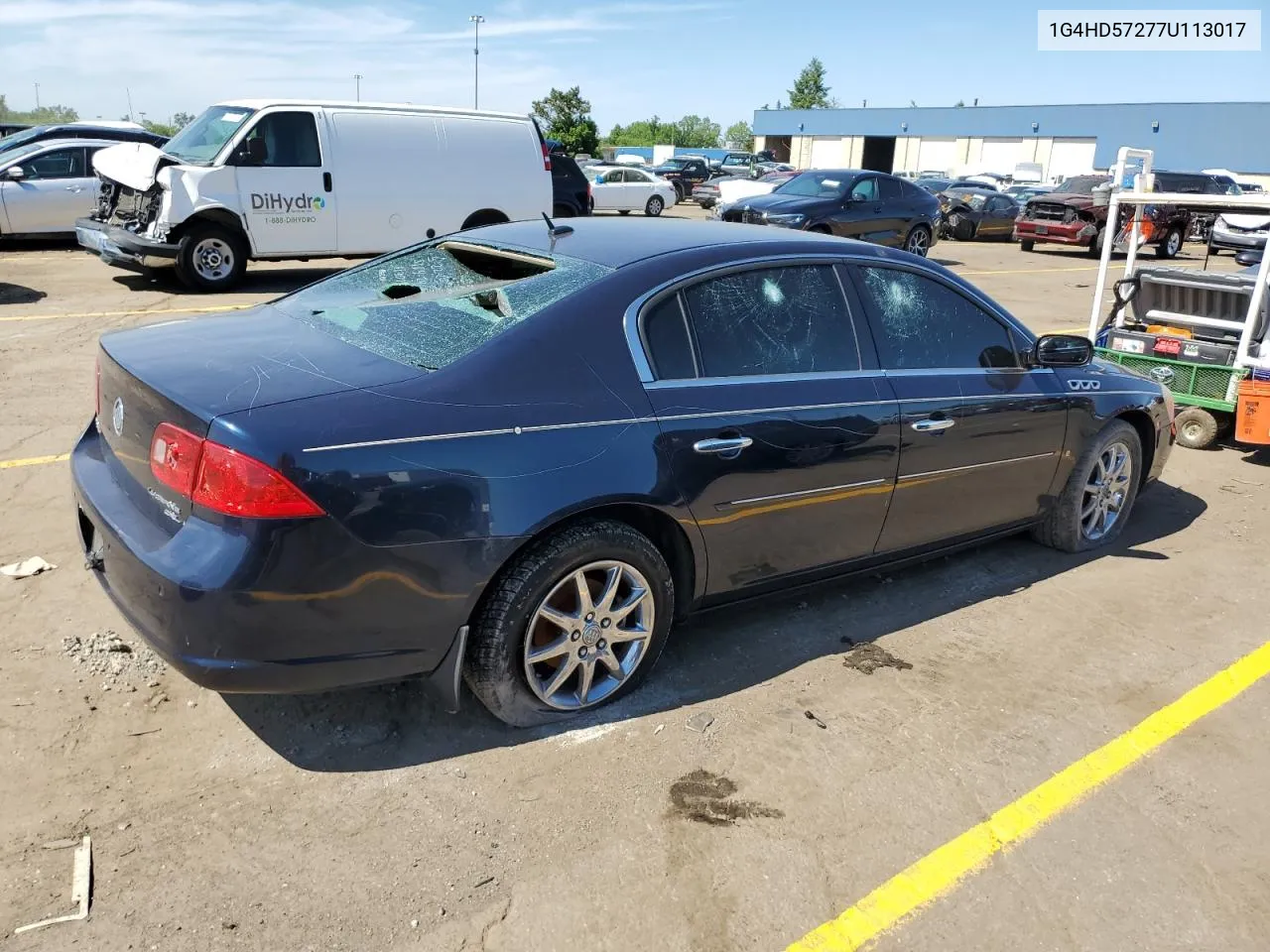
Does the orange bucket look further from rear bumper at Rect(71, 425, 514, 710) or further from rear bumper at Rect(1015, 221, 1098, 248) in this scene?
rear bumper at Rect(1015, 221, 1098, 248)

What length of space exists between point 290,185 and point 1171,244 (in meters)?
20.5

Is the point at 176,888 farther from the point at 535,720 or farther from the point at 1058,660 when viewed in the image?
the point at 1058,660

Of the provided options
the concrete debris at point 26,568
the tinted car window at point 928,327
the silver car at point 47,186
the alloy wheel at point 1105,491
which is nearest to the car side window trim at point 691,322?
the tinted car window at point 928,327

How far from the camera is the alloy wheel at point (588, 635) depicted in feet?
10.3

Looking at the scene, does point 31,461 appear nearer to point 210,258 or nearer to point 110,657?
point 110,657

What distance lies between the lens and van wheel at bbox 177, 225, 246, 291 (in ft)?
35.4

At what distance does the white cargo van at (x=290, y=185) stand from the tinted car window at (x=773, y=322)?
349 inches

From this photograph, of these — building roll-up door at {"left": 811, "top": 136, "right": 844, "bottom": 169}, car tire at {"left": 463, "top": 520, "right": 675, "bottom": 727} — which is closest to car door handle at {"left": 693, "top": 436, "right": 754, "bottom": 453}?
car tire at {"left": 463, "top": 520, "right": 675, "bottom": 727}

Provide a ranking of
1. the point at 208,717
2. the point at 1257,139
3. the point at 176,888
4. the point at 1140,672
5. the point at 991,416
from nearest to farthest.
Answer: the point at 176,888 < the point at 208,717 < the point at 1140,672 < the point at 991,416 < the point at 1257,139

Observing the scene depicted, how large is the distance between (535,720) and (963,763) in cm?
139

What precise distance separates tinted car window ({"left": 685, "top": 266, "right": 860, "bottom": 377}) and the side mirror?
1.16 metres

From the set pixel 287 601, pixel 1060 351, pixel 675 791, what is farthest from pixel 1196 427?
pixel 287 601

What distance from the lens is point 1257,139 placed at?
5019cm

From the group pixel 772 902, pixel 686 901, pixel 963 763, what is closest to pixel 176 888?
pixel 686 901
